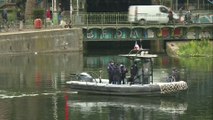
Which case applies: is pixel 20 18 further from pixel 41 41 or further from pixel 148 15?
pixel 148 15

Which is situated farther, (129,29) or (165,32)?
(165,32)

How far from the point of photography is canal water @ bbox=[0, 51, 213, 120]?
103ft

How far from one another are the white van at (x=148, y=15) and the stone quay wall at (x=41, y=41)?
7.58 metres

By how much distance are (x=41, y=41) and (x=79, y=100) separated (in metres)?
29.8

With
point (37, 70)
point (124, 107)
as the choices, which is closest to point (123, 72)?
point (124, 107)

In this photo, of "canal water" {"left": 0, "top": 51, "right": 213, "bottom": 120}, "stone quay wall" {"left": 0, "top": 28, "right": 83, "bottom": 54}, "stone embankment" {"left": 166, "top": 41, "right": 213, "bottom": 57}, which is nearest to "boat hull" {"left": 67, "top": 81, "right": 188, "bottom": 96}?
"canal water" {"left": 0, "top": 51, "right": 213, "bottom": 120}

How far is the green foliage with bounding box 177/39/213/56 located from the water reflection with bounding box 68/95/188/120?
94.8 ft

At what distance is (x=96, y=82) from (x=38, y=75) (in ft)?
35.0

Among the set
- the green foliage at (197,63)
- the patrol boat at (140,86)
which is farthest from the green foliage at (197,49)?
the patrol boat at (140,86)

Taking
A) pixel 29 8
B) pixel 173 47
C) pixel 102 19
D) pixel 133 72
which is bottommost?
pixel 173 47

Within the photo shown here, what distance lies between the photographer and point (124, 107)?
33625mm

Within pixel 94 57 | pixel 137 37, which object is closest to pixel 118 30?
pixel 137 37

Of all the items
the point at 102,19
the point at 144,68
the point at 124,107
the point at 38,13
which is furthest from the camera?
the point at 38,13

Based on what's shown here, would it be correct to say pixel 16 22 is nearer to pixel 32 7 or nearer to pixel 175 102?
pixel 32 7
